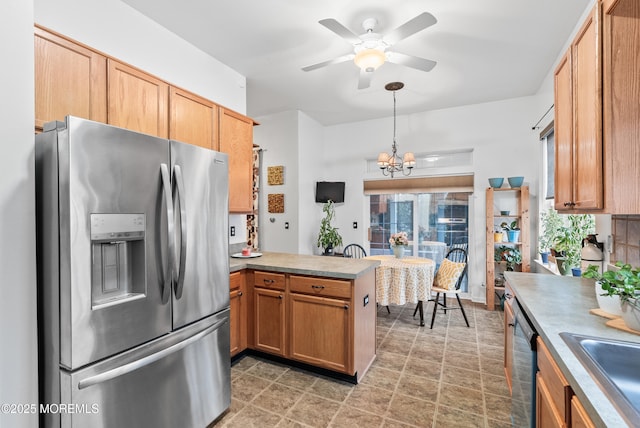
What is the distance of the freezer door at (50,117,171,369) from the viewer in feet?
3.88

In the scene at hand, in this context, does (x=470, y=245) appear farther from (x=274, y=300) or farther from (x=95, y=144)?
(x=95, y=144)

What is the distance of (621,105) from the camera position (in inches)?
49.8

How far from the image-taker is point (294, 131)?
476cm

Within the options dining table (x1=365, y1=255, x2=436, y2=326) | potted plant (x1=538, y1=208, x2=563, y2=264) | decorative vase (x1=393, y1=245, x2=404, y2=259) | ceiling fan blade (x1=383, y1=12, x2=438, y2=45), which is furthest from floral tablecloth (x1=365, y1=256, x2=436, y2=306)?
ceiling fan blade (x1=383, y1=12, x2=438, y2=45)

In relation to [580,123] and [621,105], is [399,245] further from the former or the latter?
[621,105]

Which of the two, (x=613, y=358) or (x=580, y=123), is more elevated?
(x=580, y=123)

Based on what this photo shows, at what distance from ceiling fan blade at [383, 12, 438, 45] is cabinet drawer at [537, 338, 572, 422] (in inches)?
75.5

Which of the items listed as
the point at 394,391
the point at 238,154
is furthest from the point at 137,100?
the point at 394,391

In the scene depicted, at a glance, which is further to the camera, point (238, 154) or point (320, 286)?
point (238, 154)

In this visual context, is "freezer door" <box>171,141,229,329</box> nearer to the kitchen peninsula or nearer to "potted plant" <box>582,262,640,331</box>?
the kitchen peninsula

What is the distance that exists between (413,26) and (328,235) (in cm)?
350

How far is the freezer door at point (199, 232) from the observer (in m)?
1.57

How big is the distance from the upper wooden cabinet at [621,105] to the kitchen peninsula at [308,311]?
1497 mm

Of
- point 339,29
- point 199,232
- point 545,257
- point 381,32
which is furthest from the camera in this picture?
point 545,257
